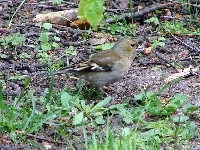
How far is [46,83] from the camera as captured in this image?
7141 mm

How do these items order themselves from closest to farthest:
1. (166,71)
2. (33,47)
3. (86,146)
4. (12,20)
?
(86,146)
(166,71)
(33,47)
(12,20)

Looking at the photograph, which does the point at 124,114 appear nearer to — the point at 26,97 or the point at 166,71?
the point at 26,97

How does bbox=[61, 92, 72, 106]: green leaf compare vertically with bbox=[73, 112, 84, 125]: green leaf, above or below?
above

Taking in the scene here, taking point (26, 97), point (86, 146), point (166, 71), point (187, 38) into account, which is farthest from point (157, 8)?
point (86, 146)

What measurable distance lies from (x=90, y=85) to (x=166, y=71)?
39.4 inches

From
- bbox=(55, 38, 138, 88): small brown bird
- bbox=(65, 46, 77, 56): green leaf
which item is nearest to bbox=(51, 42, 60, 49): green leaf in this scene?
bbox=(65, 46, 77, 56): green leaf

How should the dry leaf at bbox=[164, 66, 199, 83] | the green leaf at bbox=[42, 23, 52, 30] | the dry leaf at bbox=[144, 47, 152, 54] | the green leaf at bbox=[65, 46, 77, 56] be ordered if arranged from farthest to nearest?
the green leaf at bbox=[42, 23, 52, 30], the dry leaf at bbox=[144, 47, 152, 54], the green leaf at bbox=[65, 46, 77, 56], the dry leaf at bbox=[164, 66, 199, 83]

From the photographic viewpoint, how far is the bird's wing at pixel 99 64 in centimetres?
685

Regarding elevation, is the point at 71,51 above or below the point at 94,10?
below

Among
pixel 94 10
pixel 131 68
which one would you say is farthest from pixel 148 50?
pixel 94 10

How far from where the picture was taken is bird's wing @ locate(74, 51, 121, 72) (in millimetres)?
6852

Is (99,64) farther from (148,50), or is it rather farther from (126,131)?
(126,131)

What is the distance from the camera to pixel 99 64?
690 centimetres

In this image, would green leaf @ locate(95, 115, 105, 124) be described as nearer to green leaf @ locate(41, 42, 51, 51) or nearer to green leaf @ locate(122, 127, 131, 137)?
green leaf @ locate(122, 127, 131, 137)
